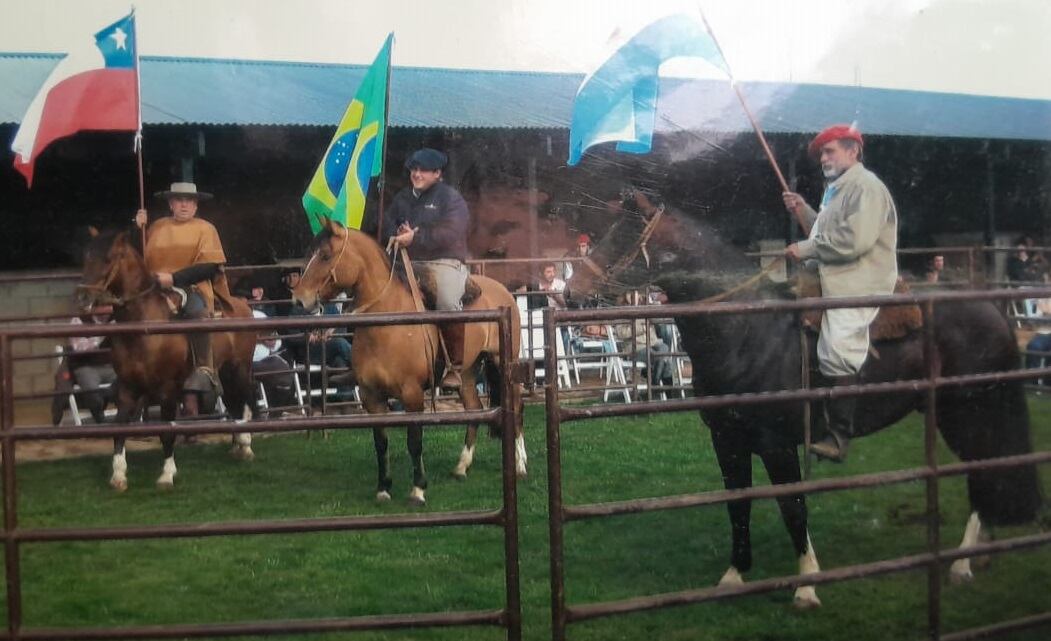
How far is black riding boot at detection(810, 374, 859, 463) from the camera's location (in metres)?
4.25

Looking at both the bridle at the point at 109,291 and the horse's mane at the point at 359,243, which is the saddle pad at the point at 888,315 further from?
the bridle at the point at 109,291

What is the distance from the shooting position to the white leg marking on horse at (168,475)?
408cm

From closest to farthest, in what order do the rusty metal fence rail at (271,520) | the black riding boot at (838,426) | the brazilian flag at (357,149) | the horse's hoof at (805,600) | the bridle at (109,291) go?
the rusty metal fence rail at (271,520), the bridle at (109,291), the brazilian flag at (357,149), the horse's hoof at (805,600), the black riding boot at (838,426)

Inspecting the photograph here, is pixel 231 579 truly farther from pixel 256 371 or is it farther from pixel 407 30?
pixel 407 30

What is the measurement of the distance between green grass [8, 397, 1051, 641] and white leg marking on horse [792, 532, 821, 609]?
67 millimetres

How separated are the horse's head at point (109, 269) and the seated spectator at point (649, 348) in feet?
7.80

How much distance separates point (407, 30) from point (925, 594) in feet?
11.0

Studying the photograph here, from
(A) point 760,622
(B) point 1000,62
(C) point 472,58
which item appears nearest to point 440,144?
(C) point 472,58

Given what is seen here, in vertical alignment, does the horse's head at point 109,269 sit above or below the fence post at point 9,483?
above

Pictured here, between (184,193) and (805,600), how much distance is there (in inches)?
124

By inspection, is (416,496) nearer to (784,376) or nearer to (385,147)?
(385,147)

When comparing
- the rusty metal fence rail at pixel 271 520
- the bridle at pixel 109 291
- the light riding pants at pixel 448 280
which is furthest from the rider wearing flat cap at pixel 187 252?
the light riding pants at pixel 448 280

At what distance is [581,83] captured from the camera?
4.05m

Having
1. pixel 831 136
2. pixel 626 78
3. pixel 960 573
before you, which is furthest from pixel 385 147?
pixel 960 573
